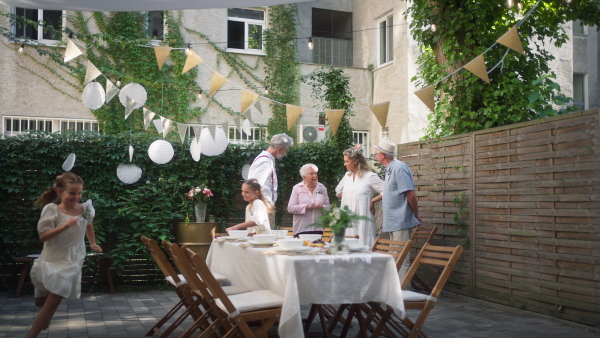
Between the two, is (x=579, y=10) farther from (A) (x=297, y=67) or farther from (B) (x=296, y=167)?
(A) (x=297, y=67)

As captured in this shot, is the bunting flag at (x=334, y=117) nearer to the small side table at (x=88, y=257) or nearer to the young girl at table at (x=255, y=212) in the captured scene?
the young girl at table at (x=255, y=212)

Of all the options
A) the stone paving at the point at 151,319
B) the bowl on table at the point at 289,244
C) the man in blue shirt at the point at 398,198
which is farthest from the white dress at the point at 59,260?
the man in blue shirt at the point at 398,198

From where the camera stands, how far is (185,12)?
13.9 meters

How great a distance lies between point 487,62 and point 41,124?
9226 millimetres

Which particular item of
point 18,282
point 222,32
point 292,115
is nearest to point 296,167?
point 292,115

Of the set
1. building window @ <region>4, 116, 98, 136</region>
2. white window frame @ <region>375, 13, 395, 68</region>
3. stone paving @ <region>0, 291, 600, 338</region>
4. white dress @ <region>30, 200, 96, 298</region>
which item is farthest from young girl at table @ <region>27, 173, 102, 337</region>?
white window frame @ <region>375, 13, 395, 68</region>

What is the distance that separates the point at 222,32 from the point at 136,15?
6.60ft

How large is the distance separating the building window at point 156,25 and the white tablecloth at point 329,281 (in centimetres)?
1037

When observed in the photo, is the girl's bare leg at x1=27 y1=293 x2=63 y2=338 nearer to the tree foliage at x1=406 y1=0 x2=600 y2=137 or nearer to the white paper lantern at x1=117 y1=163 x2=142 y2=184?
the white paper lantern at x1=117 y1=163 x2=142 y2=184

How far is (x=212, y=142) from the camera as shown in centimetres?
834

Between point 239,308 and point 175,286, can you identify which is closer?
point 239,308

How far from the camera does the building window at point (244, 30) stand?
14.6 m

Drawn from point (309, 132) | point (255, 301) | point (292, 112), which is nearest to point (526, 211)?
point (292, 112)

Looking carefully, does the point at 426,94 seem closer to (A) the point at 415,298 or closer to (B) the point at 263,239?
(B) the point at 263,239
